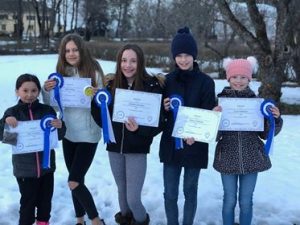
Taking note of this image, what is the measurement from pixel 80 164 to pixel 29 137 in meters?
0.49

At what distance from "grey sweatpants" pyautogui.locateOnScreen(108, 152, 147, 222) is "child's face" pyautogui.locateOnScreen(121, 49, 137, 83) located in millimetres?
695

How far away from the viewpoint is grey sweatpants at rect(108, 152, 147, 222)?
431 centimetres

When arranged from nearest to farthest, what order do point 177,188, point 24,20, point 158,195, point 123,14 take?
point 177,188 → point 158,195 → point 123,14 → point 24,20

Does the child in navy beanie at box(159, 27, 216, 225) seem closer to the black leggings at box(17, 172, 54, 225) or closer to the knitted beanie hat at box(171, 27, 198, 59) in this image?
the knitted beanie hat at box(171, 27, 198, 59)

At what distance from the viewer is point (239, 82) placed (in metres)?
4.20

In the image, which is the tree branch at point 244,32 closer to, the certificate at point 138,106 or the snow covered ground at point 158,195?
the snow covered ground at point 158,195

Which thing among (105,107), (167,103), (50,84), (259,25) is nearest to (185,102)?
(167,103)

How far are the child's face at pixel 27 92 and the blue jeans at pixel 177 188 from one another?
49.1 inches

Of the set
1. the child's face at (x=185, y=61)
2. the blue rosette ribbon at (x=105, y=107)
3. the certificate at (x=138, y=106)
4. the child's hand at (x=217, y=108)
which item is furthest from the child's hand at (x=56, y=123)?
the child's hand at (x=217, y=108)

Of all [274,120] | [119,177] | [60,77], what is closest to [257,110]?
[274,120]

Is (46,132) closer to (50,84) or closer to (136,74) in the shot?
(50,84)

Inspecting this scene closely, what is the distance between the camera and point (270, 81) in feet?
38.9

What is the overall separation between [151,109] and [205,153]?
1.93 feet

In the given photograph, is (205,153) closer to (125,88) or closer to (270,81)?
(125,88)
